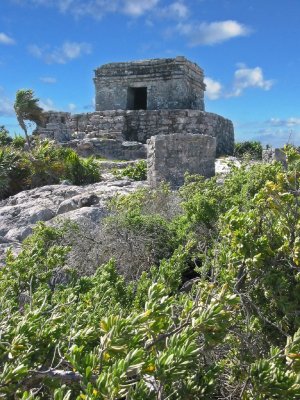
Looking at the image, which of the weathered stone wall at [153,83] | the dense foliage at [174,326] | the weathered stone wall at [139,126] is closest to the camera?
the dense foliage at [174,326]

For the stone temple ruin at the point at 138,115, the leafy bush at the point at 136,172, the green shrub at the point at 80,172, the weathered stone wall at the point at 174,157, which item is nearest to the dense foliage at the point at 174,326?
the weathered stone wall at the point at 174,157

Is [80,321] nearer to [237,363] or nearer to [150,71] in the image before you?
[237,363]

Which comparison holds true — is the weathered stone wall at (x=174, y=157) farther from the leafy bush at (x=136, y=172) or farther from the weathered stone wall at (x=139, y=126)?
the weathered stone wall at (x=139, y=126)

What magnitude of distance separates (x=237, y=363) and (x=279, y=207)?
3.57ft

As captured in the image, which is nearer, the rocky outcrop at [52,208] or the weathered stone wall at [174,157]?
the rocky outcrop at [52,208]

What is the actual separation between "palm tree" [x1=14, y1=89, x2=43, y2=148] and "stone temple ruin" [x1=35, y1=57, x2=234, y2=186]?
386mm

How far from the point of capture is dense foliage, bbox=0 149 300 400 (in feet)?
6.15

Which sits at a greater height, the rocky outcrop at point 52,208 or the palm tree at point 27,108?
the palm tree at point 27,108

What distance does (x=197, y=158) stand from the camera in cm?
936

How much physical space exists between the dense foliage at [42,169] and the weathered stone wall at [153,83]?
505cm

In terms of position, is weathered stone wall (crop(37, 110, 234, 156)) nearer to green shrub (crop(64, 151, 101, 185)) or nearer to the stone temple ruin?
the stone temple ruin

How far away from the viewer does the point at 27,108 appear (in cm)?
1712

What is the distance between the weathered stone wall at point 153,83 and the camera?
15.9 meters

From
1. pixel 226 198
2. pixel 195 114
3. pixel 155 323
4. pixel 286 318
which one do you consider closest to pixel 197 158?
pixel 226 198
